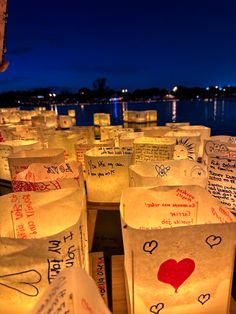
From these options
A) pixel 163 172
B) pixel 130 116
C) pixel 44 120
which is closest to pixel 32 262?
pixel 163 172

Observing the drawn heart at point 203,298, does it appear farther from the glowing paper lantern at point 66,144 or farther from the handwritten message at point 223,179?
the glowing paper lantern at point 66,144

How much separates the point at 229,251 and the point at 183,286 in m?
0.32

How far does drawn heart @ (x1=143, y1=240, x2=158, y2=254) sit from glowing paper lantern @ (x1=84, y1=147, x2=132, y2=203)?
7.77 ft

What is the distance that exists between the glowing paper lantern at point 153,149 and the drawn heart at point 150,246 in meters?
2.86

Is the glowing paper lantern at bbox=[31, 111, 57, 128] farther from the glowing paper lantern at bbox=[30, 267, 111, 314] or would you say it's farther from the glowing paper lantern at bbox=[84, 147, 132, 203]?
the glowing paper lantern at bbox=[30, 267, 111, 314]

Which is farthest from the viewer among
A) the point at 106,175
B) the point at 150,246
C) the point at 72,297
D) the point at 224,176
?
the point at 106,175

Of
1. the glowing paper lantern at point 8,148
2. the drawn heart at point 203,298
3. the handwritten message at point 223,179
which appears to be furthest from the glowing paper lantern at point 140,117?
the drawn heart at point 203,298

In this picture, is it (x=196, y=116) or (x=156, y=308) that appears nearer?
(x=156, y=308)

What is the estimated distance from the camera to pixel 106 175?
12.7 feet

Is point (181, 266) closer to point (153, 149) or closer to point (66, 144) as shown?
Answer: point (153, 149)

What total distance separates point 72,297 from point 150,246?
1.75 feet

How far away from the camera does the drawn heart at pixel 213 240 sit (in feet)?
4.79

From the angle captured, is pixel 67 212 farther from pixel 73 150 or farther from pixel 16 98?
pixel 16 98

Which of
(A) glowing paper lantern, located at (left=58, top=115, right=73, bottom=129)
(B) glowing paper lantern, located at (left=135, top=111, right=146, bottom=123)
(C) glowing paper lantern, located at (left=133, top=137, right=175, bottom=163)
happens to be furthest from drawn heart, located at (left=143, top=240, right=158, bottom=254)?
(B) glowing paper lantern, located at (left=135, top=111, right=146, bottom=123)
